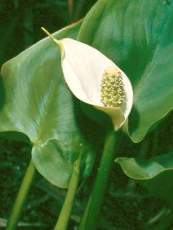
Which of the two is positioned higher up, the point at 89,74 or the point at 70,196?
the point at 89,74

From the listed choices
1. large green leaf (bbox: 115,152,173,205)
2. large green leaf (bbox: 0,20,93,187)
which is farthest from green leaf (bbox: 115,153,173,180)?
large green leaf (bbox: 0,20,93,187)

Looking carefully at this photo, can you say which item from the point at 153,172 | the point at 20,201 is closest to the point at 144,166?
the point at 153,172

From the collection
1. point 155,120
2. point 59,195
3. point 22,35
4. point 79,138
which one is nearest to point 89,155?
point 79,138

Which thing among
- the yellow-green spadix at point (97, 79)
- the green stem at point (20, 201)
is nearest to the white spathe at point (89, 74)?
the yellow-green spadix at point (97, 79)

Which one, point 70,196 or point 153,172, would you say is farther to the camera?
point 70,196

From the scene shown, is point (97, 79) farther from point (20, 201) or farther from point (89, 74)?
point (20, 201)

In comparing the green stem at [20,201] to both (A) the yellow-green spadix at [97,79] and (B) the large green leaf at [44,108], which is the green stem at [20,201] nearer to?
(B) the large green leaf at [44,108]

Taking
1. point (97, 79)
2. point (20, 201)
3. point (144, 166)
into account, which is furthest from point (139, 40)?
point (20, 201)
